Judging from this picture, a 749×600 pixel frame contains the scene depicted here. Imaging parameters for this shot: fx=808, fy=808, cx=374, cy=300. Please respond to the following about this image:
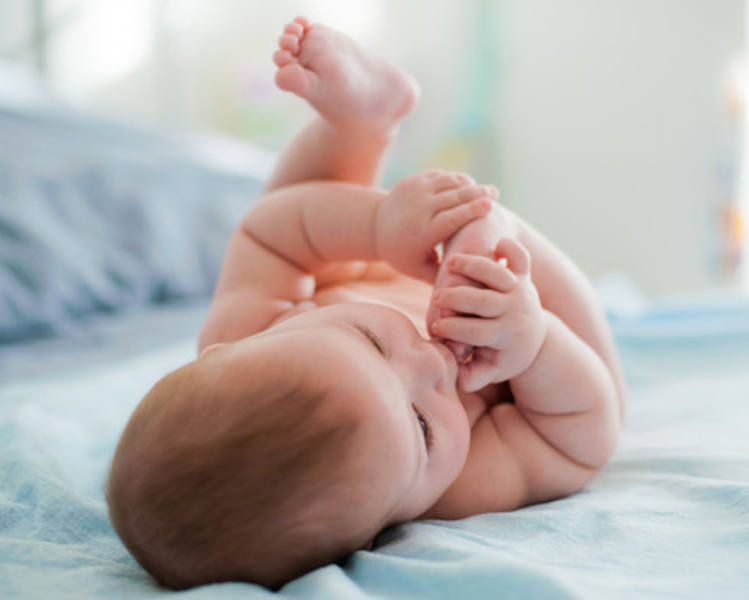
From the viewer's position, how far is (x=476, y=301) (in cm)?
73

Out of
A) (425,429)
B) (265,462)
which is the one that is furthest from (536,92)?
(265,462)

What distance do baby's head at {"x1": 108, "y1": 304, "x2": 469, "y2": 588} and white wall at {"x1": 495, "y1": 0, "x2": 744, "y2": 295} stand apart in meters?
3.06

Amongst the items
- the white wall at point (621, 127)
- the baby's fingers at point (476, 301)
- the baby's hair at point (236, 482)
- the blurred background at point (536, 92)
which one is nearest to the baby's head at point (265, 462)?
the baby's hair at point (236, 482)

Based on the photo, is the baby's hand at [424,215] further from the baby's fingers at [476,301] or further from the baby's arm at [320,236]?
the baby's fingers at [476,301]

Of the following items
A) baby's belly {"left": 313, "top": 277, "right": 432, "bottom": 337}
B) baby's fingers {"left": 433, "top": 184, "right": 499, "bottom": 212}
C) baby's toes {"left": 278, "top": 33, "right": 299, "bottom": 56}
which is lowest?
baby's belly {"left": 313, "top": 277, "right": 432, "bottom": 337}

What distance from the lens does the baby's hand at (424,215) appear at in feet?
2.72

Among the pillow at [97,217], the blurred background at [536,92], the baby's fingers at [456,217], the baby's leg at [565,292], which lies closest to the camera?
the baby's fingers at [456,217]

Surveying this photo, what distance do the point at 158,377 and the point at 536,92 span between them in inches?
118

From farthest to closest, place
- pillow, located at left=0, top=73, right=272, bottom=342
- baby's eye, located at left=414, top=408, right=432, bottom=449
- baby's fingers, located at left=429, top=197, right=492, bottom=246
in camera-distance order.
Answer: pillow, located at left=0, top=73, right=272, bottom=342, baby's fingers, located at left=429, top=197, right=492, bottom=246, baby's eye, located at left=414, top=408, right=432, bottom=449

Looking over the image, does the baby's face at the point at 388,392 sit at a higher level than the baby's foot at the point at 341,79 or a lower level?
lower

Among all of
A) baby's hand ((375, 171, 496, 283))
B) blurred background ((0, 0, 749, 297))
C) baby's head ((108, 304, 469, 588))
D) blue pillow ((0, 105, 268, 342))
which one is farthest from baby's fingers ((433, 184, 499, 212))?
blurred background ((0, 0, 749, 297))

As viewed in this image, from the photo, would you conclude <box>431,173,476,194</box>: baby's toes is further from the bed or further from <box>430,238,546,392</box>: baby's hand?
the bed

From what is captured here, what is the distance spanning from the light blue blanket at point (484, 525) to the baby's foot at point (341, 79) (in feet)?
1.65

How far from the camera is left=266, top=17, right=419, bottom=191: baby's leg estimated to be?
100 cm
